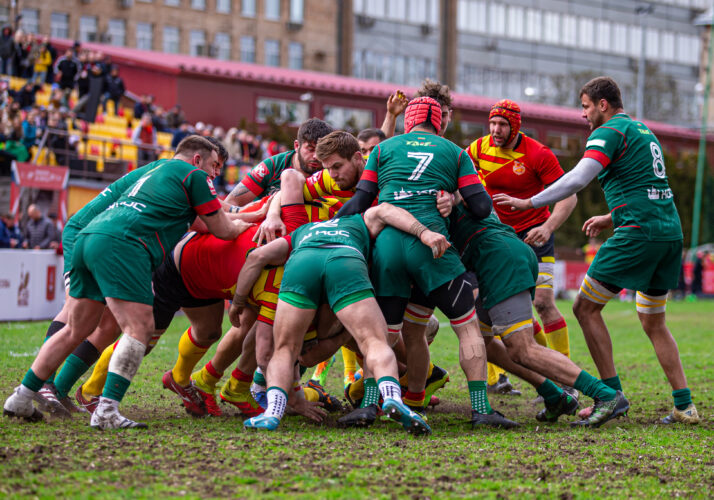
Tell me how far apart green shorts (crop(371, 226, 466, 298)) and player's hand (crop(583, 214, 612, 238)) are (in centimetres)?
138

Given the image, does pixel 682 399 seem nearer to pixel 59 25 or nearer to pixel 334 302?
pixel 334 302

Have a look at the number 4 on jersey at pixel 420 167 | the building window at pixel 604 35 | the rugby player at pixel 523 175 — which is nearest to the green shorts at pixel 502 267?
the number 4 on jersey at pixel 420 167

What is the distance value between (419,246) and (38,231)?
40.7ft

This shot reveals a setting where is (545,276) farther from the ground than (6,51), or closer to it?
closer to it

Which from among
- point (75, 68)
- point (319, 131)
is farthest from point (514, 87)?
point (319, 131)

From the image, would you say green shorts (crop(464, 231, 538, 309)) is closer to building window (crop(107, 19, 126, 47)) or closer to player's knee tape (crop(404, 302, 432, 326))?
player's knee tape (crop(404, 302, 432, 326))

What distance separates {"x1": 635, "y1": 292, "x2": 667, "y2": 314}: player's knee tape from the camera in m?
6.91

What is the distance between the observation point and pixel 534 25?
201 ft

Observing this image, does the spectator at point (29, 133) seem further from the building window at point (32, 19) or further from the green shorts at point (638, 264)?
the building window at point (32, 19)

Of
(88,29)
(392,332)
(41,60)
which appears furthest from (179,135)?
(88,29)

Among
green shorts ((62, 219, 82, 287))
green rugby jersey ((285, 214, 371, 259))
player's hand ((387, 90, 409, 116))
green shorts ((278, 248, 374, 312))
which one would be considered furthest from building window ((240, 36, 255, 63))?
green shorts ((278, 248, 374, 312))

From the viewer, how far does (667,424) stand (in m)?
6.60

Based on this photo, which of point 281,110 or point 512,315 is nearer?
point 512,315

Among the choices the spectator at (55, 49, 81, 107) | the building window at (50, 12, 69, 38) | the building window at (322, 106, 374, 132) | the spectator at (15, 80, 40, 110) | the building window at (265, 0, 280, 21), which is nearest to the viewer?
the spectator at (15, 80, 40, 110)
